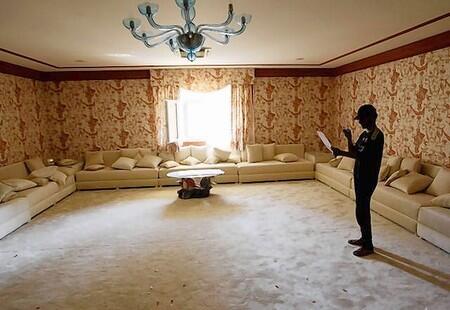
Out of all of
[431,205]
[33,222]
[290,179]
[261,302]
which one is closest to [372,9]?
[431,205]

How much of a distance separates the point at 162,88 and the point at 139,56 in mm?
1836

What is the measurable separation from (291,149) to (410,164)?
A: 2993 millimetres

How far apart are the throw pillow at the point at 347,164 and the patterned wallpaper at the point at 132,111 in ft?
2.08

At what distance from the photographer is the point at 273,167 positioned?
22.6 ft

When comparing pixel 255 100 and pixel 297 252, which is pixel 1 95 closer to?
pixel 255 100

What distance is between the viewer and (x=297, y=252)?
348 cm

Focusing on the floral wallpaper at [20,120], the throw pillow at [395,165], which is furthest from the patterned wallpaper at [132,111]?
the throw pillow at [395,165]

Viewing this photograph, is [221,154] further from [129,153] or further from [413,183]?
[413,183]

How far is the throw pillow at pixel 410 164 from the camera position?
477 centimetres

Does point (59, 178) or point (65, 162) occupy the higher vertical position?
point (65, 162)

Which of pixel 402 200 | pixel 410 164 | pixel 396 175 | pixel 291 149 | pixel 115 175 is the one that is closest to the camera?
pixel 402 200

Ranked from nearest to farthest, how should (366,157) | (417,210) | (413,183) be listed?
1. (366,157)
2. (417,210)
3. (413,183)

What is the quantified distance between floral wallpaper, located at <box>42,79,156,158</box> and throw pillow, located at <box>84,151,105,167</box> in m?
0.34

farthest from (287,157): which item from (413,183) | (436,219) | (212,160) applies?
(436,219)
